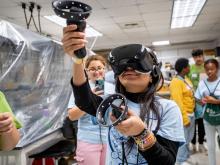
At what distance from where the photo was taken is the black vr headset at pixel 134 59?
90 centimetres

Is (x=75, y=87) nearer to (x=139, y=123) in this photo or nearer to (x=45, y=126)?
(x=139, y=123)

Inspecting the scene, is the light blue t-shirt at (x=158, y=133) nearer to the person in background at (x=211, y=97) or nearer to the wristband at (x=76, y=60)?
the wristband at (x=76, y=60)

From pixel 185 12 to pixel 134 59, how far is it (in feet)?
16.8

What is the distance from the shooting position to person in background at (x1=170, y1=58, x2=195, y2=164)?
3267mm

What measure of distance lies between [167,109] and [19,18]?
5121 mm

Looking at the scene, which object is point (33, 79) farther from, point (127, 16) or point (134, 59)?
point (127, 16)

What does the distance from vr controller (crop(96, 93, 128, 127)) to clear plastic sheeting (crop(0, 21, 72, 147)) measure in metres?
1.54

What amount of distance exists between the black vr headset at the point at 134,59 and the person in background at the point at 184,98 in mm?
2399

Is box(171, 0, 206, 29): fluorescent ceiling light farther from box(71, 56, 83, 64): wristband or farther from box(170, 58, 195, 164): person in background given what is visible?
box(71, 56, 83, 64): wristband

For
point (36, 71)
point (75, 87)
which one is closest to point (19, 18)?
point (36, 71)

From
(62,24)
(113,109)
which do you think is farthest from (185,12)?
(113,109)

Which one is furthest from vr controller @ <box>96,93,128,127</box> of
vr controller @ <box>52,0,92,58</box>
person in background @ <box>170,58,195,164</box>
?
person in background @ <box>170,58,195,164</box>

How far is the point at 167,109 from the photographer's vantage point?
94 cm

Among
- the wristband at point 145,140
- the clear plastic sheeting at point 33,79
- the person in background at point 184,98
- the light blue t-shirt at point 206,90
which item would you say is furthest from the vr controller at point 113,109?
the light blue t-shirt at point 206,90
